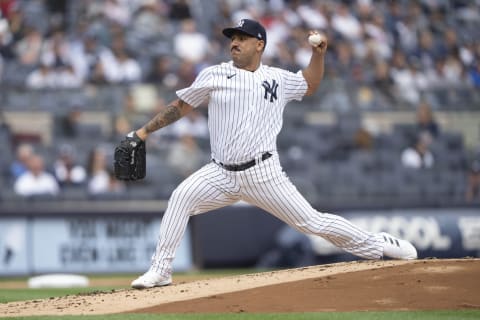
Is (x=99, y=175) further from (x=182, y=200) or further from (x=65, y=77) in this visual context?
(x=182, y=200)

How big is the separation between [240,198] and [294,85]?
872 millimetres

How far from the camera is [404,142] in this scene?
1617 cm

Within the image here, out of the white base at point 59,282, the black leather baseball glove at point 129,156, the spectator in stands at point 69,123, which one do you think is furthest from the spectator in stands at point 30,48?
the black leather baseball glove at point 129,156

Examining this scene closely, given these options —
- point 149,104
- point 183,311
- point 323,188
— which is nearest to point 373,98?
point 323,188

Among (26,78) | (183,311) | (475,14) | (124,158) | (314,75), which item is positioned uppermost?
(475,14)

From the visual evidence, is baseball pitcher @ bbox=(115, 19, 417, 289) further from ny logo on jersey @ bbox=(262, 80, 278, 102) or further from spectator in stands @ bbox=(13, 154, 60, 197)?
spectator in stands @ bbox=(13, 154, 60, 197)

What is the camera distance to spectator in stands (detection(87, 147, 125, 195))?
46.3 ft

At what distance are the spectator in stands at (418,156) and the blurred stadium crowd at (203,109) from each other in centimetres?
2

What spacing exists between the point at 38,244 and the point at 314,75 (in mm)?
7052

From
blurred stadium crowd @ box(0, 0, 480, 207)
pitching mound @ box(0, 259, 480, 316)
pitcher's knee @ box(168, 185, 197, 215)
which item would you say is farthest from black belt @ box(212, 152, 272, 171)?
blurred stadium crowd @ box(0, 0, 480, 207)

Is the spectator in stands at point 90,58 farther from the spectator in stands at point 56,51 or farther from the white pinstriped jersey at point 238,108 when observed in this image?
the white pinstriped jersey at point 238,108

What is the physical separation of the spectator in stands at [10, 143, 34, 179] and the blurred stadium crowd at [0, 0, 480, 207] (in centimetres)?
3

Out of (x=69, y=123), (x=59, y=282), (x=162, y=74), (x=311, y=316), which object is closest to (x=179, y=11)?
(x=162, y=74)

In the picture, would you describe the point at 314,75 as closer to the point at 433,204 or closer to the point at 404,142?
the point at 433,204
